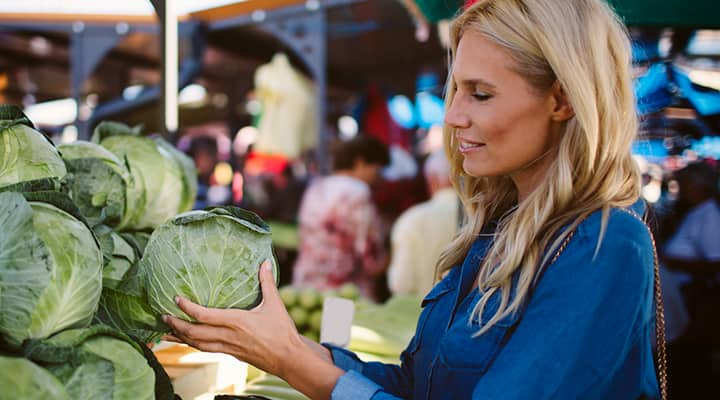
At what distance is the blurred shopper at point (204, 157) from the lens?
21.7ft

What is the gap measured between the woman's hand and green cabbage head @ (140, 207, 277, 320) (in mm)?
23

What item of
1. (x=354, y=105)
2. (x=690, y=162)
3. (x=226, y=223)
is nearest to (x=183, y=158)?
(x=226, y=223)

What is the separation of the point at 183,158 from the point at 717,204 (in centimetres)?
417

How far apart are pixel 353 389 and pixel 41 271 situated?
2.17 ft

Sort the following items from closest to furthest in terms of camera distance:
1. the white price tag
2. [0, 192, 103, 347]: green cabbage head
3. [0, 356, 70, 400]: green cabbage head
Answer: [0, 356, 70, 400]: green cabbage head
[0, 192, 103, 347]: green cabbage head
the white price tag

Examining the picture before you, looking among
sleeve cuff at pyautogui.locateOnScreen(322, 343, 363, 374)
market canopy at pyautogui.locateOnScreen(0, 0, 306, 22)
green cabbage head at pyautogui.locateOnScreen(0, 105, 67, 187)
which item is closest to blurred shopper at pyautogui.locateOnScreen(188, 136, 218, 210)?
market canopy at pyautogui.locateOnScreen(0, 0, 306, 22)

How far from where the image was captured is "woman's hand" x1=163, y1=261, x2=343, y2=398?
132cm

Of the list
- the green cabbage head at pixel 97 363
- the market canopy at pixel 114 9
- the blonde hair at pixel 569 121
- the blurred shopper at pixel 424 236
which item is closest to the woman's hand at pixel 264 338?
the green cabbage head at pixel 97 363

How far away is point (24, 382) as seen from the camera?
37.7 inches

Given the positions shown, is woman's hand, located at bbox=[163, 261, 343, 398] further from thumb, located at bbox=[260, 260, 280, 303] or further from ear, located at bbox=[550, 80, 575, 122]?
ear, located at bbox=[550, 80, 575, 122]

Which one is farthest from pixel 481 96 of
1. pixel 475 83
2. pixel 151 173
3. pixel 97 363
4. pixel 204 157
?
pixel 204 157

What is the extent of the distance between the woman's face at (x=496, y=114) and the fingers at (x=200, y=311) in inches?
24.9

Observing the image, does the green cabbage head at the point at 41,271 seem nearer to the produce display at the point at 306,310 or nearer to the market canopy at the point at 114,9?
the produce display at the point at 306,310

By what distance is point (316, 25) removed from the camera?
5.89 metres
